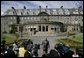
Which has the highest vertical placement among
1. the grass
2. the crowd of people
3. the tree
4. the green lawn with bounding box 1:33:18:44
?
the tree

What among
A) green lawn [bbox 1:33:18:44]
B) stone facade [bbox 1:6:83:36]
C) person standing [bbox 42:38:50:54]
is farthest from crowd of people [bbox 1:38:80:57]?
stone facade [bbox 1:6:83:36]

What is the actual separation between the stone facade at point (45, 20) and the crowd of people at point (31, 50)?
53 cm

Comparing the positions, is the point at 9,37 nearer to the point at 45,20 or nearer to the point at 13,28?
the point at 13,28

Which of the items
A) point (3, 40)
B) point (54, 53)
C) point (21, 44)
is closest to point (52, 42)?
point (54, 53)

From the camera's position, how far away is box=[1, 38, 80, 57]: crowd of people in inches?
391

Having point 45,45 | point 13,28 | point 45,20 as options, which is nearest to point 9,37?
point 13,28

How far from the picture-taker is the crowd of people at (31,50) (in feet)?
32.6

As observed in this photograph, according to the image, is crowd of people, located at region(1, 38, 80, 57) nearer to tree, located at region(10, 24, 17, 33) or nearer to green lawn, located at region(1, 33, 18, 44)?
green lawn, located at region(1, 33, 18, 44)

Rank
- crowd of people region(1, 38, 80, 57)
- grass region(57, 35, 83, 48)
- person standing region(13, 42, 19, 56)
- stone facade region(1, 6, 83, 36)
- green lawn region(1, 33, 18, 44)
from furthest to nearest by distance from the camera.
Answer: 1. stone facade region(1, 6, 83, 36)
2. green lawn region(1, 33, 18, 44)
3. grass region(57, 35, 83, 48)
4. person standing region(13, 42, 19, 56)
5. crowd of people region(1, 38, 80, 57)

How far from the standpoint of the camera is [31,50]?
1026 centimetres

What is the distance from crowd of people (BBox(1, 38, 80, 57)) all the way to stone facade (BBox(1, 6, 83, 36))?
0.53m

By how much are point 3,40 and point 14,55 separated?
30.7 inches

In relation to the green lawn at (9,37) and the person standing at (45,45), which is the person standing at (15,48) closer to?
the green lawn at (9,37)

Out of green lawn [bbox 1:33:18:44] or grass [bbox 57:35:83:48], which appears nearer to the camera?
grass [bbox 57:35:83:48]
